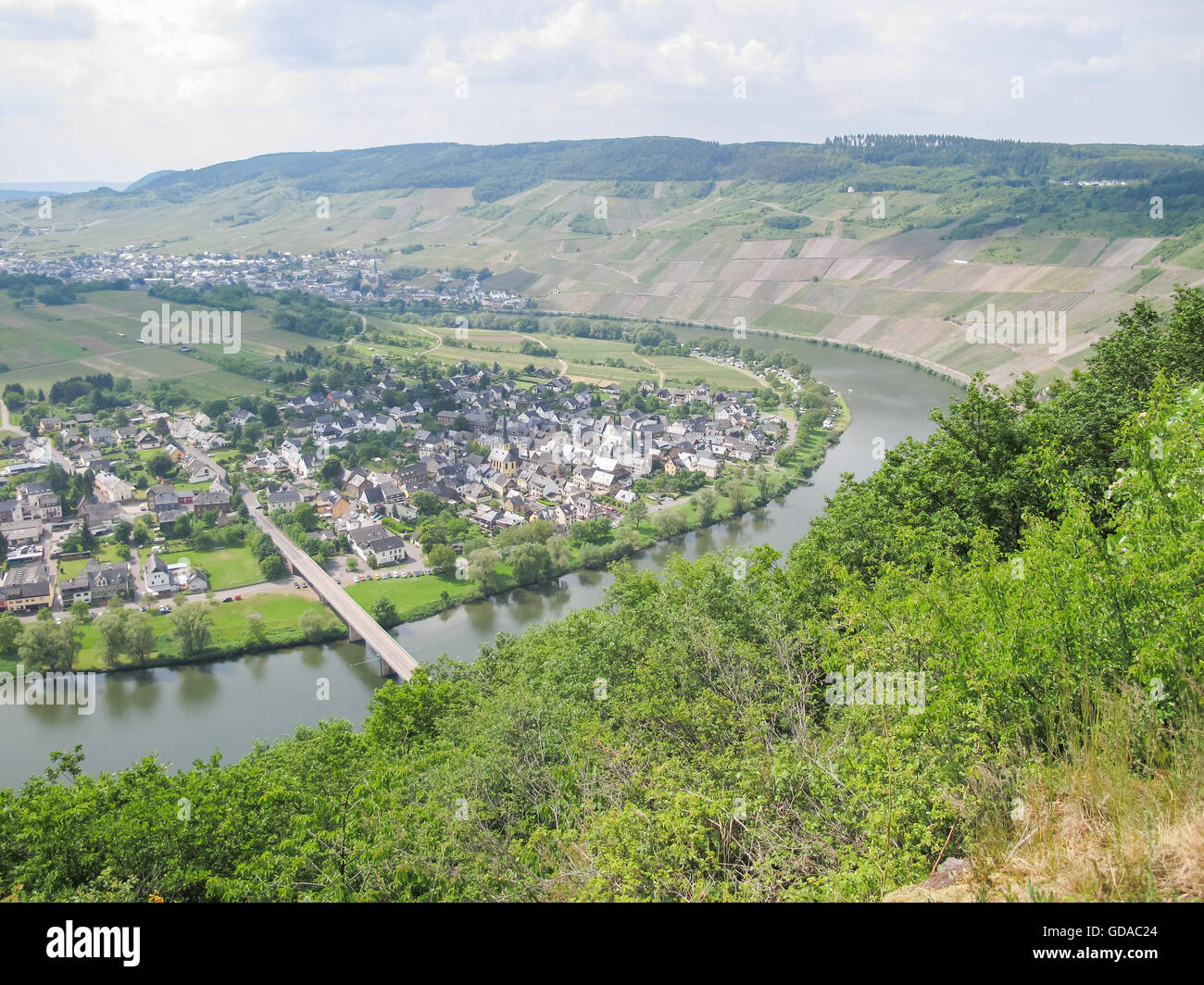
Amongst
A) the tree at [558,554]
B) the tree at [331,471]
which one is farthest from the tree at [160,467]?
the tree at [558,554]

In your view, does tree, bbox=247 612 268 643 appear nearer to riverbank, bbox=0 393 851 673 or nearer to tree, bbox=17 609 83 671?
riverbank, bbox=0 393 851 673

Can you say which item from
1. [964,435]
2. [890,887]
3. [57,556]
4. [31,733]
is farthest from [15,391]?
[890,887]

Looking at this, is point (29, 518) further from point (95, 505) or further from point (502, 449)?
point (502, 449)

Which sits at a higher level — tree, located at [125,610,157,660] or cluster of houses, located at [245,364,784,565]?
cluster of houses, located at [245,364,784,565]

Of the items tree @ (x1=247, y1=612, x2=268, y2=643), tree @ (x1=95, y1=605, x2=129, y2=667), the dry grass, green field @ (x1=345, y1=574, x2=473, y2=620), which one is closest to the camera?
the dry grass

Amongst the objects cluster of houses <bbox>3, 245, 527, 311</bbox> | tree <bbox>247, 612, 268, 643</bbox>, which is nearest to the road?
tree <bbox>247, 612, 268, 643</bbox>

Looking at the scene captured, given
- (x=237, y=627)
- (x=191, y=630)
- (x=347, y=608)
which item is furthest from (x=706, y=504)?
(x=191, y=630)
